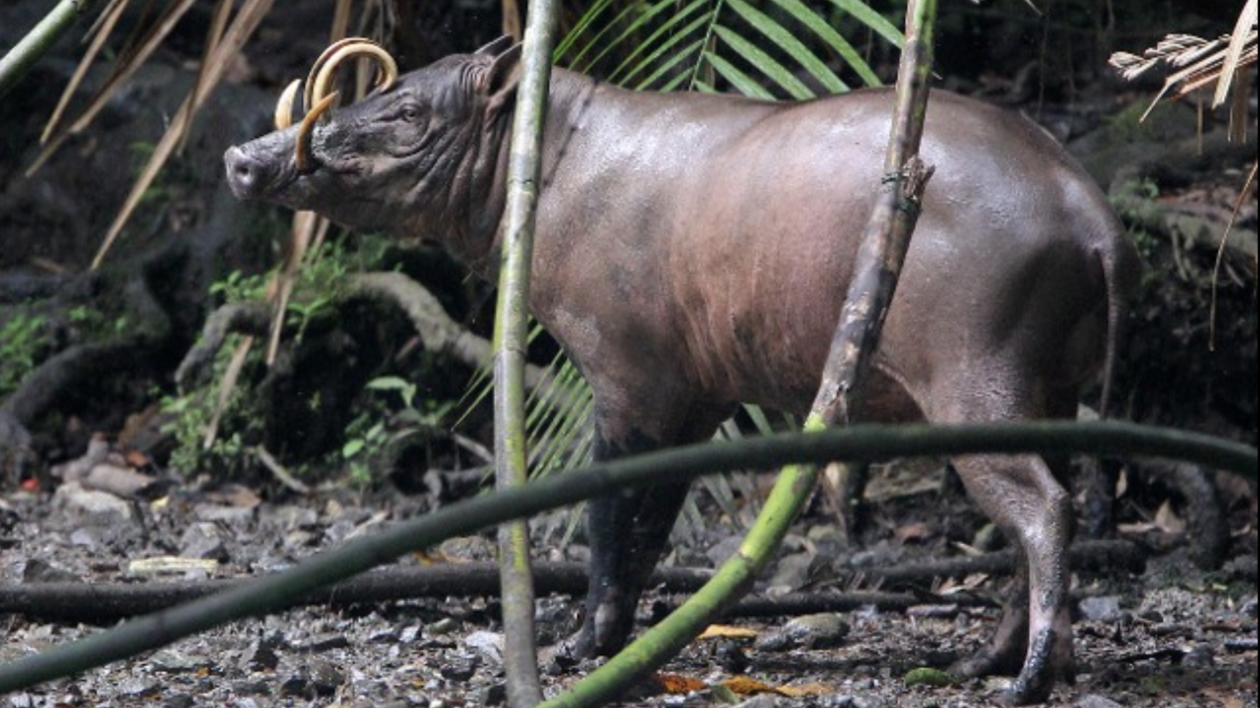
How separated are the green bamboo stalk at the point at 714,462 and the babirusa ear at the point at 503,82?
124 inches

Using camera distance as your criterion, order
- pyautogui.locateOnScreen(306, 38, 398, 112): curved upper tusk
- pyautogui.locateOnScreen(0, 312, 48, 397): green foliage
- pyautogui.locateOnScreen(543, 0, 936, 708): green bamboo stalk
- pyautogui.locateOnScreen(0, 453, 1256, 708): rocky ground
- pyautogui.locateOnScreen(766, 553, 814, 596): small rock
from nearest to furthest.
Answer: pyautogui.locateOnScreen(543, 0, 936, 708): green bamboo stalk → pyautogui.locateOnScreen(0, 453, 1256, 708): rocky ground → pyautogui.locateOnScreen(306, 38, 398, 112): curved upper tusk → pyautogui.locateOnScreen(766, 553, 814, 596): small rock → pyautogui.locateOnScreen(0, 312, 48, 397): green foliage

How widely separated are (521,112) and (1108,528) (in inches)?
136

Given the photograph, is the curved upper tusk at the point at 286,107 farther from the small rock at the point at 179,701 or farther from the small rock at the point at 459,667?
the small rock at the point at 179,701

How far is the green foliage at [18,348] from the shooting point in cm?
729

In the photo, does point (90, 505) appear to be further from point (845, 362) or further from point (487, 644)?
point (845, 362)

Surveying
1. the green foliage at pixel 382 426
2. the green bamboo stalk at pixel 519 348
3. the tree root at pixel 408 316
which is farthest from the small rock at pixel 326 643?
the green foliage at pixel 382 426

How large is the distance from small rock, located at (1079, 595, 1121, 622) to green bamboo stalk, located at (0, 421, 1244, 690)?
3386mm

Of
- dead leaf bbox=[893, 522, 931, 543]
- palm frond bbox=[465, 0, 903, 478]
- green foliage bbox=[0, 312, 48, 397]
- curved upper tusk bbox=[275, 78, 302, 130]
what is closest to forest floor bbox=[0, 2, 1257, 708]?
dead leaf bbox=[893, 522, 931, 543]

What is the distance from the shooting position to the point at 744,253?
3.88 meters

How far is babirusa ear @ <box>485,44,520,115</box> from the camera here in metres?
4.44

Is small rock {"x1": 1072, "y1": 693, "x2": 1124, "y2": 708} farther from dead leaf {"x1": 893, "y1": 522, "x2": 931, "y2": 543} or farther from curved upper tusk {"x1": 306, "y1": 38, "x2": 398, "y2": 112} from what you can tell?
dead leaf {"x1": 893, "y1": 522, "x2": 931, "y2": 543}

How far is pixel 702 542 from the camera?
5.84 meters

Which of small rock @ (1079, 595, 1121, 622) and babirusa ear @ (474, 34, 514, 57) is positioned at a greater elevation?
babirusa ear @ (474, 34, 514, 57)

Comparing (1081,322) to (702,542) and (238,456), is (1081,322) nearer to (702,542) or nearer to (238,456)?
(702,542)
